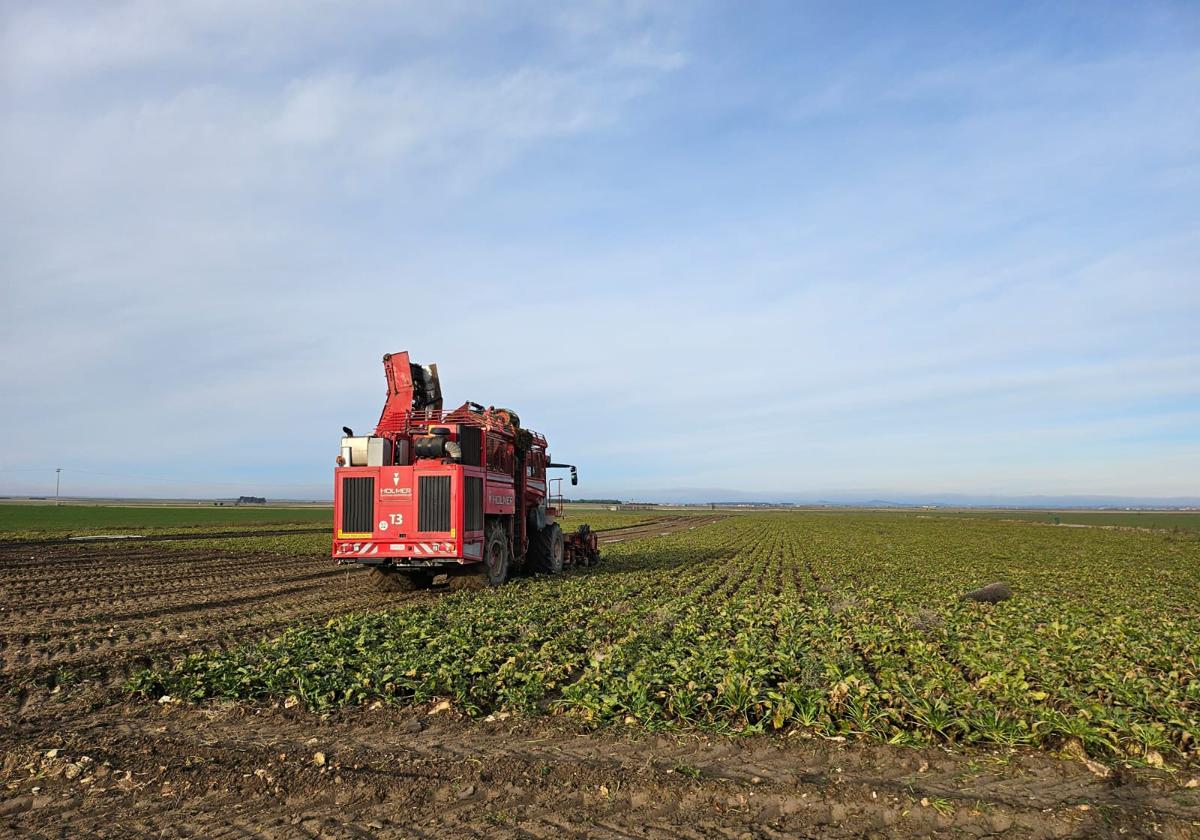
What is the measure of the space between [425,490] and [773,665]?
32.7ft

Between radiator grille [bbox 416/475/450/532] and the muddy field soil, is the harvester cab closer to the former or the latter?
radiator grille [bbox 416/475/450/532]

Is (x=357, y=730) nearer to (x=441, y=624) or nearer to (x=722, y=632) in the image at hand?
(x=441, y=624)

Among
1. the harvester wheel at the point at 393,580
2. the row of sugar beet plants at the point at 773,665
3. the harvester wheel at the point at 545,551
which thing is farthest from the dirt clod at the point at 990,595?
the harvester wheel at the point at 393,580

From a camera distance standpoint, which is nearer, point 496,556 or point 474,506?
point 474,506

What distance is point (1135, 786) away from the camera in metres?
5.72

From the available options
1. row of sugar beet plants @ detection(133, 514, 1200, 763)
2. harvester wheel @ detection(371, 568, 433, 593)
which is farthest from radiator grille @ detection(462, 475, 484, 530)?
harvester wheel @ detection(371, 568, 433, 593)

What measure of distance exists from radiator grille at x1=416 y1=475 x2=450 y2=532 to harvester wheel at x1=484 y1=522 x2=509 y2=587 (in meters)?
1.60

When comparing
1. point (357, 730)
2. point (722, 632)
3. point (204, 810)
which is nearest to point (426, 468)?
point (722, 632)

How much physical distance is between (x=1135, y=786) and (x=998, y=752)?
3.11 ft

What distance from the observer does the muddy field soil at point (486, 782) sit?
518cm

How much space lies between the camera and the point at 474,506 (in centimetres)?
1706

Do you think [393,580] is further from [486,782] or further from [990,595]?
[990,595]

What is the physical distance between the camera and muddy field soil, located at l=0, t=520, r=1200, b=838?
518 cm

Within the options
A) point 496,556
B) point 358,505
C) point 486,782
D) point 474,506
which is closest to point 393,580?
point 358,505
